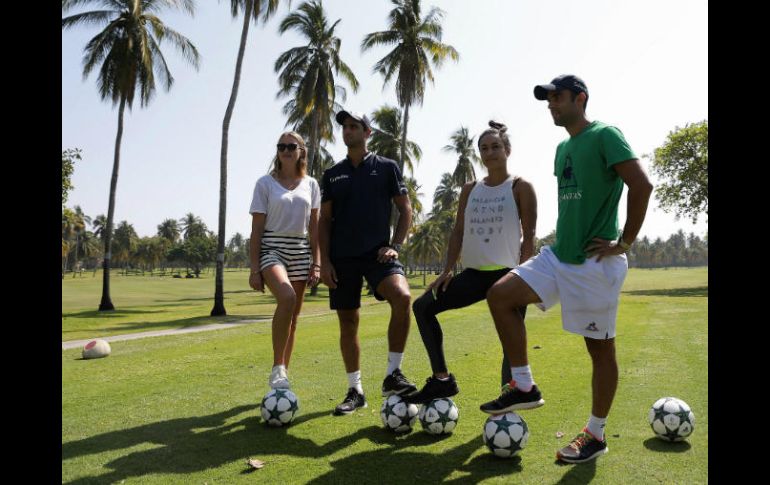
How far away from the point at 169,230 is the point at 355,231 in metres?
148

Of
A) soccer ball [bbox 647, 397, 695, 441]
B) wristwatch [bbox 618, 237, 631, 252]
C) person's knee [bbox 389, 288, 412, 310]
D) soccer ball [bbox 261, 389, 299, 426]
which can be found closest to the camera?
wristwatch [bbox 618, 237, 631, 252]

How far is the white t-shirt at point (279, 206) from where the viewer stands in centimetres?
574

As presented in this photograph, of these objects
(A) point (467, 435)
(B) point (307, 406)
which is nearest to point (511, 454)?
(A) point (467, 435)

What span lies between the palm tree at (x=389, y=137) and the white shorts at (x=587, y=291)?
3685 centimetres

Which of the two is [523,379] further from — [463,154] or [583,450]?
[463,154]

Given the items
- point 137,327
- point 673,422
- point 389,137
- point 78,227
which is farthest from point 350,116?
point 78,227

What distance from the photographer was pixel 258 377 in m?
7.60

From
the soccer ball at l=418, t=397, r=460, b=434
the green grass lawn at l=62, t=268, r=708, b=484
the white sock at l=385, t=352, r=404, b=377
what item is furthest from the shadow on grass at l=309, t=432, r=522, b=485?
the white sock at l=385, t=352, r=404, b=377

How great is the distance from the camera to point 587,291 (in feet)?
13.0

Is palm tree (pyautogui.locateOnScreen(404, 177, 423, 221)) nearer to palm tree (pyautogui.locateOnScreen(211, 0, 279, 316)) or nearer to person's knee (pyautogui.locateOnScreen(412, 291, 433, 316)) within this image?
palm tree (pyautogui.locateOnScreen(211, 0, 279, 316))

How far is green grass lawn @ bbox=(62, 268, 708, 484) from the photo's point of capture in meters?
3.89

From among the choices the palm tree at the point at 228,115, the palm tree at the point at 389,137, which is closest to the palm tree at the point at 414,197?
the palm tree at the point at 389,137
